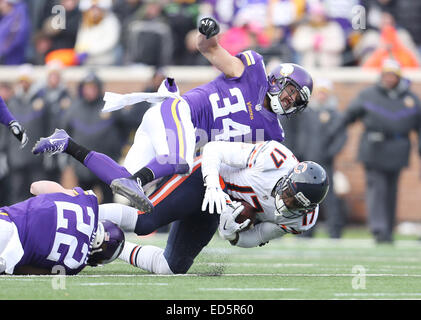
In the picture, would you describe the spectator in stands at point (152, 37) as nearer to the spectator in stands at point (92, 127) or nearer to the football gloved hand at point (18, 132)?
the spectator in stands at point (92, 127)

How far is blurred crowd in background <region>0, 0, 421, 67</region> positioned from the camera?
15070 millimetres

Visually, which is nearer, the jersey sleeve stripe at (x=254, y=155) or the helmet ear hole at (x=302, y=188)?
the helmet ear hole at (x=302, y=188)

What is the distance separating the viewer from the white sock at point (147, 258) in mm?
7488

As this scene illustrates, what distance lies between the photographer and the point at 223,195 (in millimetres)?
6770

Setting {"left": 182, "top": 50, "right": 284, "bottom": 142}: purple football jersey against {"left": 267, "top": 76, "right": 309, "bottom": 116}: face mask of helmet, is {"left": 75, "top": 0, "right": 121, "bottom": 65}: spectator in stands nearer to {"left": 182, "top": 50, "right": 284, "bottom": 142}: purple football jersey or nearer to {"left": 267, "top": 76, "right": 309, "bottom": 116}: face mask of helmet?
{"left": 182, "top": 50, "right": 284, "bottom": 142}: purple football jersey

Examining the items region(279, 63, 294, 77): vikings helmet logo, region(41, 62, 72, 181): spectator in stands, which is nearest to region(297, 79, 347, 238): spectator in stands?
region(41, 62, 72, 181): spectator in stands

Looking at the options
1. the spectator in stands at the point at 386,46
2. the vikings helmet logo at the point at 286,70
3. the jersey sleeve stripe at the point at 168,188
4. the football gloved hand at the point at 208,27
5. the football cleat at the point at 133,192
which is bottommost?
the spectator in stands at the point at 386,46

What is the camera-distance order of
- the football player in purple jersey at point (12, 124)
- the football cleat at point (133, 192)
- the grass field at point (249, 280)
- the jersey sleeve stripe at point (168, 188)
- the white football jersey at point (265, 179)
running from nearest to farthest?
1. the grass field at point (249, 280)
2. the football cleat at point (133, 192)
3. the white football jersey at point (265, 179)
4. the jersey sleeve stripe at point (168, 188)
5. the football player in purple jersey at point (12, 124)

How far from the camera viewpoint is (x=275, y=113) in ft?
25.8

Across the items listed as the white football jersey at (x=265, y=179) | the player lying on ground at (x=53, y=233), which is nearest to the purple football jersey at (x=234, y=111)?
the white football jersey at (x=265, y=179)

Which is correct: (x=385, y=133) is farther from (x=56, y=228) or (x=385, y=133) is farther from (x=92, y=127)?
(x=56, y=228)

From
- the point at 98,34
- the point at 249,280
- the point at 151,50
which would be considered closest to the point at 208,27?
the point at 249,280

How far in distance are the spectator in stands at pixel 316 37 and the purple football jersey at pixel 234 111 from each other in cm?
733
